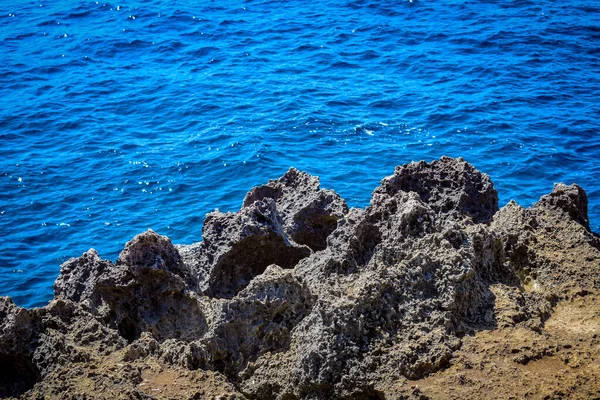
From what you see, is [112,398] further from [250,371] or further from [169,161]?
[169,161]

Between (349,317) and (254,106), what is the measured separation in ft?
43.3

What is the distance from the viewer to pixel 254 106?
18.3 metres

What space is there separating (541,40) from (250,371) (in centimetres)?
1734

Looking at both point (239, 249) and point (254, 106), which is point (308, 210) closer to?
point (239, 249)

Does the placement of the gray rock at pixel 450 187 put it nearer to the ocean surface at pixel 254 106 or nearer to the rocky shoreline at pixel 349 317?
the rocky shoreline at pixel 349 317

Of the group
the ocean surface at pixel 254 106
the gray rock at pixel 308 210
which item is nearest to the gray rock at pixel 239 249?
the gray rock at pixel 308 210

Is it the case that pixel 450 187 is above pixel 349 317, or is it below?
above

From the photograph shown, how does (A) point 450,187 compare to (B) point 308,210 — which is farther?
(B) point 308,210

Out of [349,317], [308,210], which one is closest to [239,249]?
[308,210]

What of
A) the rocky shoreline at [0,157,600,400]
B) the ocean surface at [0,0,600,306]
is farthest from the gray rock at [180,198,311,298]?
the ocean surface at [0,0,600,306]

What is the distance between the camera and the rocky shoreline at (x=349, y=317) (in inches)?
212

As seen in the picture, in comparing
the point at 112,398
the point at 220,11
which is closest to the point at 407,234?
the point at 112,398

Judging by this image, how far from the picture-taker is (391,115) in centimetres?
1730

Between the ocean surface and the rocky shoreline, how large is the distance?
5465 mm
